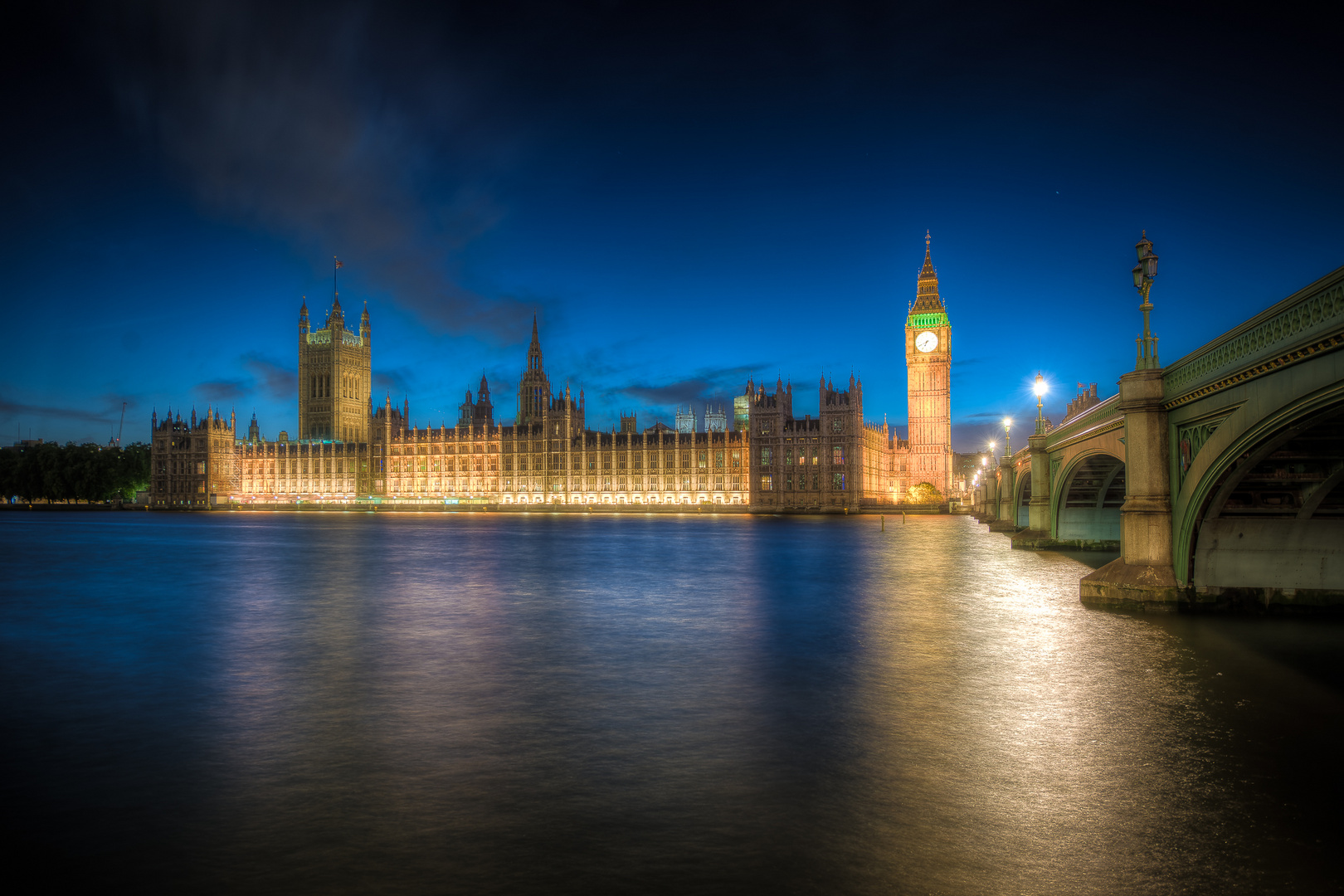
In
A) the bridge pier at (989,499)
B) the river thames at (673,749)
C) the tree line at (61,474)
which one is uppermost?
the tree line at (61,474)

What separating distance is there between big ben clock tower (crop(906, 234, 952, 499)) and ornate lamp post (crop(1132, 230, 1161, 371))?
400 ft

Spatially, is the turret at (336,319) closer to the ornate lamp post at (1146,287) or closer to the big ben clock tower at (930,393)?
the big ben clock tower at (930,393)

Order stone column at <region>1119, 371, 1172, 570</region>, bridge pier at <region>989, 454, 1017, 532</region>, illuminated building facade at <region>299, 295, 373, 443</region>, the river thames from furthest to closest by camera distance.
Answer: illuminated building facade at <region>299, 295, 373, 443</region>
bridge pier at <region>989, 454, 1017, 532</region>
stone column at <region>1119, 371, 1172, 570</region>
the river thames

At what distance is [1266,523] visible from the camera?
2072 cm

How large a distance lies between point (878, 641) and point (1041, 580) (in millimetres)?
14363

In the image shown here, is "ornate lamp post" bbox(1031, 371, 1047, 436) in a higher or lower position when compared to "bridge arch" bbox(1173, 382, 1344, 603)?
higher

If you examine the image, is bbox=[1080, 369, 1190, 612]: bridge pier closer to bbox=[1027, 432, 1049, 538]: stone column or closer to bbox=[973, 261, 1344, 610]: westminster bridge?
bbox=[973, 261, 1344, 610]: westminster bridge

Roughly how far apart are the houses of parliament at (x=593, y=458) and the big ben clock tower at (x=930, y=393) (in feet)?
0.71

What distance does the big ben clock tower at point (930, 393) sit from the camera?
14312 centimetres

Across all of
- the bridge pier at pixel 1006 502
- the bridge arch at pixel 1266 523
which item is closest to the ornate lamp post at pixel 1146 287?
the bridge arch at pixel 1266 523

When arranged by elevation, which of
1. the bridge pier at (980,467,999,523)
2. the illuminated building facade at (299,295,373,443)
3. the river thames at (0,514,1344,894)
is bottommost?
Answer: the river thames at (0,514,1344,894)

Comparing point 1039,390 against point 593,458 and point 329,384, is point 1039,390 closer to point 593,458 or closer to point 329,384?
point 593,458

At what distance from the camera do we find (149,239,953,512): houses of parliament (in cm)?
12862

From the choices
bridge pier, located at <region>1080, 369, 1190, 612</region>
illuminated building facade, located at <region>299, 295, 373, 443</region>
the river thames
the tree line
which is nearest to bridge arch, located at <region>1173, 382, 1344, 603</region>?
bridge pier, located at <region>1080, 369, 1190, 612</region>
